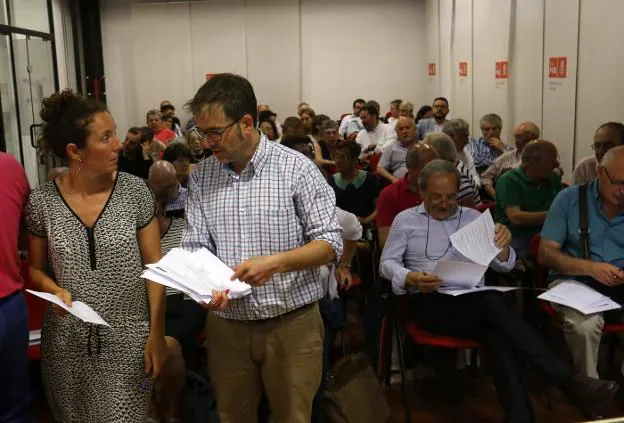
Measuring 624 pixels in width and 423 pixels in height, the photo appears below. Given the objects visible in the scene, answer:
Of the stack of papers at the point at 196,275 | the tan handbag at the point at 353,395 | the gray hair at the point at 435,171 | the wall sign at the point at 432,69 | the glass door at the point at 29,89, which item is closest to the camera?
the stack of papers at the point at 196,275

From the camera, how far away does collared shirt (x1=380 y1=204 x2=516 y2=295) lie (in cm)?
328

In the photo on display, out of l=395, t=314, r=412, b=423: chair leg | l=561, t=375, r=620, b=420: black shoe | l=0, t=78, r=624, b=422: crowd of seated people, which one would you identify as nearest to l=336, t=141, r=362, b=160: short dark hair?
l=0, t=78, r=624, b=422: crowd of seated people

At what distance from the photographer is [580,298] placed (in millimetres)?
3066

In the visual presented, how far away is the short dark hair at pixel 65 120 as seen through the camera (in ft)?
6.63

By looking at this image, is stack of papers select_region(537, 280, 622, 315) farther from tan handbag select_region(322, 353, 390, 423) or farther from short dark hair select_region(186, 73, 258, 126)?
short dark hair select_region(186, 73, 258, 126)

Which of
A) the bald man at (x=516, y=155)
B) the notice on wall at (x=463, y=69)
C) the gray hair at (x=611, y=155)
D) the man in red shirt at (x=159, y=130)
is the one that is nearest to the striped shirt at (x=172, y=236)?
the gray hair at (x=611, y=155)

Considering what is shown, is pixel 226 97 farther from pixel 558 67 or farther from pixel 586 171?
pixel 558 67

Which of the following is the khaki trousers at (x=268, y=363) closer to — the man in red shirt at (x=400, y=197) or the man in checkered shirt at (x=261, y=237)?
the man in checkered shirt at (x=261, y=237)

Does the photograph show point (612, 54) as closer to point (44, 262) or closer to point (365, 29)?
point (44, 262)

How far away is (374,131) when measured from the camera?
29.7 feet

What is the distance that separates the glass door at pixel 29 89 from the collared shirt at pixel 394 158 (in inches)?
158

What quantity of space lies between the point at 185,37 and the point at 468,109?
6.14 meters

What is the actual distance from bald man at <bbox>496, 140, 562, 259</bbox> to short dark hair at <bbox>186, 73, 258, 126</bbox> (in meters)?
2.78

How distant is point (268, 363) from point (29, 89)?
7.63 metres
